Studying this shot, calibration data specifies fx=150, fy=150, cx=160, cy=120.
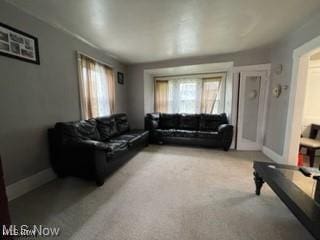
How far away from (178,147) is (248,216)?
2552mm

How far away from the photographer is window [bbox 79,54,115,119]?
10.2ft

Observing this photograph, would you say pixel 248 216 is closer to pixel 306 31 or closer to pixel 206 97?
pixel 306 31

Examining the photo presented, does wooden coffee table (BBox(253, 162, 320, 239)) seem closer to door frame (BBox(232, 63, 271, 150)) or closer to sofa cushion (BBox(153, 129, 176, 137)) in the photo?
door frame (BBox(232, 63, 271, 150))

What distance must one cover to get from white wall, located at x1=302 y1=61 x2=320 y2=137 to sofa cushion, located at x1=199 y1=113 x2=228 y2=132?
5.76 feet

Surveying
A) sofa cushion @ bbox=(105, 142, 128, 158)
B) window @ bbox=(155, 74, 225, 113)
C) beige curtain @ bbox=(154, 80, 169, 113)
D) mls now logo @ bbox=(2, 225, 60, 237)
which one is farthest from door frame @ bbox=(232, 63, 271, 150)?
mls now logo @ bbox=(2, 225, 60, 237)

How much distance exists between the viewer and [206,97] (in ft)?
16.4

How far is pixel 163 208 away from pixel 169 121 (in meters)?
3.17

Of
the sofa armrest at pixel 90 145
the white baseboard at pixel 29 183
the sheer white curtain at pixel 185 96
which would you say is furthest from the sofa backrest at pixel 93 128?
the sheer white curtain at pixel 185 96

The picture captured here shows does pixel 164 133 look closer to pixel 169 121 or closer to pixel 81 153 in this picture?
pixel 169 121

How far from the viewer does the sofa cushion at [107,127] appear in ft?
10.5

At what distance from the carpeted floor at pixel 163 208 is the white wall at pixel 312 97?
2.20 m

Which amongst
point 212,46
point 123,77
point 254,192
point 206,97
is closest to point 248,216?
point 254,192

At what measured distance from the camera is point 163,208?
1.78m

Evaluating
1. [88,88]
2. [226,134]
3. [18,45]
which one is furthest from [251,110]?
[18,45]
